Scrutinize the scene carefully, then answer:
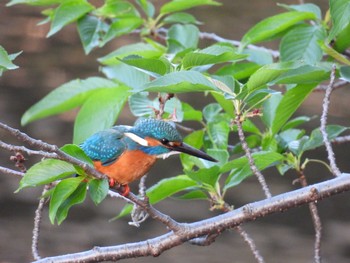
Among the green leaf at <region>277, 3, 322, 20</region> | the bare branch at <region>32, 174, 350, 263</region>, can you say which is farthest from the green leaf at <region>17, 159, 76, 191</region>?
the green leaf at <region>277, 3, 322, 20</region>

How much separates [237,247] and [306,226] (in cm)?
43

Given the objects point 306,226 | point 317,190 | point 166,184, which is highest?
point 317,190

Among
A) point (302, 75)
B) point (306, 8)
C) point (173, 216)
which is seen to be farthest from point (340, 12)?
point (173, 216)

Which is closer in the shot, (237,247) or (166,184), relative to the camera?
(166,184)

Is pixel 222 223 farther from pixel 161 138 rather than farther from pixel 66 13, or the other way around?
pixel 66 13

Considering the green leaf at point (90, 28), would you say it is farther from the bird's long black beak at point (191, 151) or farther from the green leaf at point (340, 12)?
the green leaf at point (340, 12)

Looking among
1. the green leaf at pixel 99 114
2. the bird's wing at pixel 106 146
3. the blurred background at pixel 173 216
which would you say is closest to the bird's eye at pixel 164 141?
the bird's wing at pixel 106 146

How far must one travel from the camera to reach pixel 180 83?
1435 millimetres

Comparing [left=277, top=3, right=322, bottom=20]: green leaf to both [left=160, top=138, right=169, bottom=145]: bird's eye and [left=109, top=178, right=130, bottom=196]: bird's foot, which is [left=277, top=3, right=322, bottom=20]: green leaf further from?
[left=109, top=178, right=130, bottom=196]: bird's foot

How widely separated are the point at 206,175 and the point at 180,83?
1.39 feet

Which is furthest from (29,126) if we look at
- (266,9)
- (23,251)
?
(266,9)

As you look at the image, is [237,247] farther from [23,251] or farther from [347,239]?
[23,251]

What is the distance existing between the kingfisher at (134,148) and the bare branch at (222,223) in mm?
276

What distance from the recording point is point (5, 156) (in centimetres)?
519
